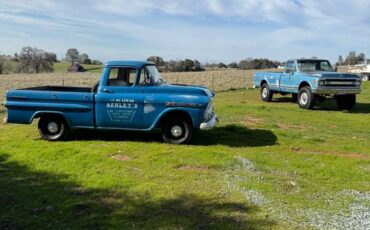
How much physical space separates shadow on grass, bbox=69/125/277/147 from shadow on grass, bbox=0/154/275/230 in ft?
11.2

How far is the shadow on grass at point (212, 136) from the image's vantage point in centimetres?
965

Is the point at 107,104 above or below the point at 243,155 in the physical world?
above

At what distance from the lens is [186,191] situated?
20.5 feet

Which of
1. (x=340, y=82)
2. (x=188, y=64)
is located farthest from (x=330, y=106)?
(x=188, y=64)

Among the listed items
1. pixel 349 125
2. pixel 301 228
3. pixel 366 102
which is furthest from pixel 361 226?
pixel 366 102

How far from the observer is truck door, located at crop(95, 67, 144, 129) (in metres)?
9.16

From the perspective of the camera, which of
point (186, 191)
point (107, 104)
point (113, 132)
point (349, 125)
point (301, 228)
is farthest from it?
point (349, 125)

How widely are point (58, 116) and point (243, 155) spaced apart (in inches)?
160

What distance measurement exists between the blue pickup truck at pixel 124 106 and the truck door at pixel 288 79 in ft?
28.8

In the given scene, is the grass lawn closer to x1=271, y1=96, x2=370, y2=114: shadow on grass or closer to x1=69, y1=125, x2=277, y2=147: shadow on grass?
x1=69, y1=125, x2=277, y2=147: shadow on grass

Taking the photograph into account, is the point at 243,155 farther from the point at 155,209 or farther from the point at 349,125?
the point at 349,125

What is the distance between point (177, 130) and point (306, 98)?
27.7 ft

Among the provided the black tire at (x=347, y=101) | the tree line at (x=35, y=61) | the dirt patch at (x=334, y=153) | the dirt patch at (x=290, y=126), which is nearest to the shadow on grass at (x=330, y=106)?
the black tire at (x=347, y=101)

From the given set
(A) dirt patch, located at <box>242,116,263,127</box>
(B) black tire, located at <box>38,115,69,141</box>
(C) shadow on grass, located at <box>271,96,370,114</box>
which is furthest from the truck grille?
(B) black tire, located at <box>38,115,69,141</box>
